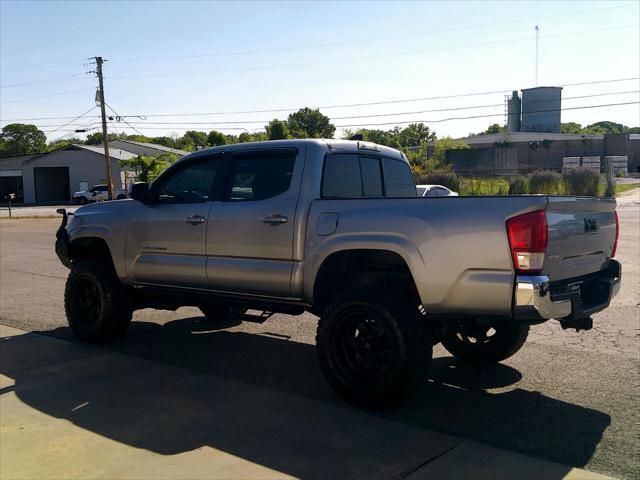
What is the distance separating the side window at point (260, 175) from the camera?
18.4 ft

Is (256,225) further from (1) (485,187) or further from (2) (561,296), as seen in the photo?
(1) (485,187)

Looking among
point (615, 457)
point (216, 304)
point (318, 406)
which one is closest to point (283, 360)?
point (216, 304)

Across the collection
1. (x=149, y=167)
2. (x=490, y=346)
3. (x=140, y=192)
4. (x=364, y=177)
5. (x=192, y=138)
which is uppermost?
(x=192, y=138)

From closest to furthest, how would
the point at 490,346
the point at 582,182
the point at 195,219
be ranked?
1. the point at 490,346
2. the point at 195,219
3. the point at 582,182

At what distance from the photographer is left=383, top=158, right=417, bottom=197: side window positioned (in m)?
6.38

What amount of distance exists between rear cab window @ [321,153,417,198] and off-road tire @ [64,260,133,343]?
275 cm

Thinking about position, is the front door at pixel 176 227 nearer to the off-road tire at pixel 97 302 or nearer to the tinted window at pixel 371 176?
the off-road tire at pixel 97 302

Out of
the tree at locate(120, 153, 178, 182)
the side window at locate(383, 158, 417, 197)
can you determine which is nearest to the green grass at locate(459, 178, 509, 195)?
the tree at locate(120, 153, 178, 182)

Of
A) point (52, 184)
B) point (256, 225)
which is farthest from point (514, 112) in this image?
point (256, 225)

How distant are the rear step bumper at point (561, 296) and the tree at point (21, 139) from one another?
11769cm

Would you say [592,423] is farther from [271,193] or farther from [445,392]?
[271,193]

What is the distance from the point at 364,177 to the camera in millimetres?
6039

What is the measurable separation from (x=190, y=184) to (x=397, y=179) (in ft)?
6.78

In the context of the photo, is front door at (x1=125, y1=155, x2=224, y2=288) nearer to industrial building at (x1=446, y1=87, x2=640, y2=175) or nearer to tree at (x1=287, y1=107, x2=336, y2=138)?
industrial building at (x1=446, y1=87, x2=640, y2=175)
